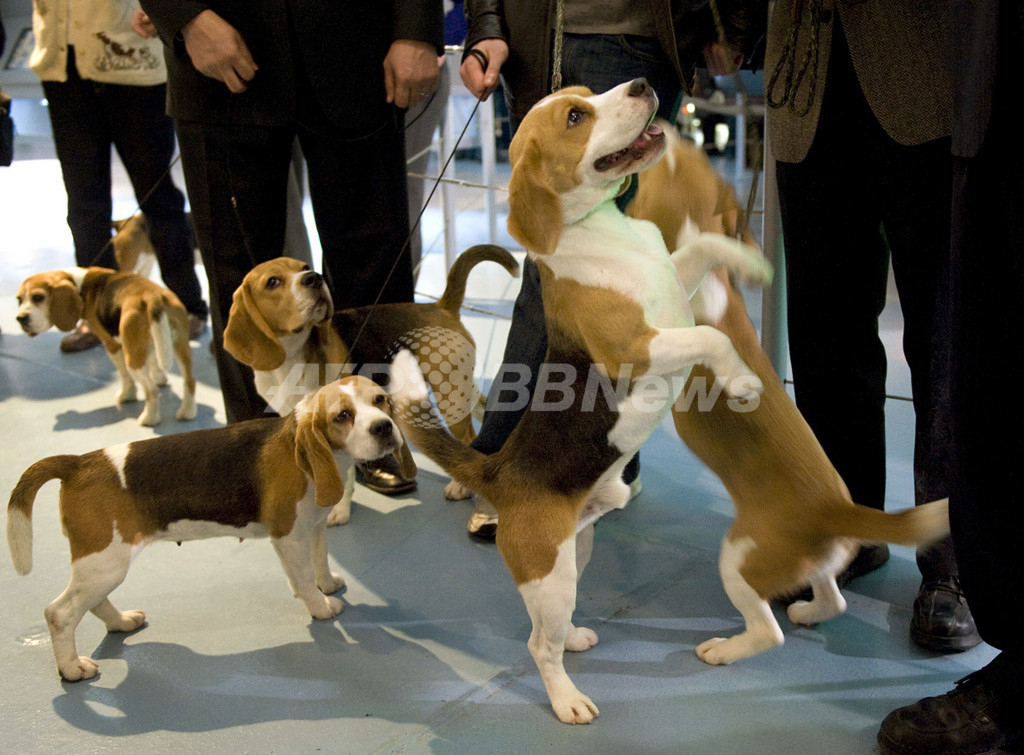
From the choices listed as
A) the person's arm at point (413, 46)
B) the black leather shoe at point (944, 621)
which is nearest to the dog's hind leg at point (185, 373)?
the person's arm at point (413, 46)

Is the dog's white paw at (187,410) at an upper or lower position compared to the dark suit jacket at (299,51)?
lower

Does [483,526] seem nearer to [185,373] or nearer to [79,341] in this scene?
[185,373]

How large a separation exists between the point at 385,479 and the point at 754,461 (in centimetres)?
134

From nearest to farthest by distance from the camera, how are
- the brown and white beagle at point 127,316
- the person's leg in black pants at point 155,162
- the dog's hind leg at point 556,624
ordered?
the dog's hind leg at point 556,624, the brown and white beagle at point 127,316, the person's leg in black pants at point 155,162

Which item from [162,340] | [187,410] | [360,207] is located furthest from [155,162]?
[360,207]

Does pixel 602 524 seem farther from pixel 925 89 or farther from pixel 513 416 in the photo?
pixel 925 89

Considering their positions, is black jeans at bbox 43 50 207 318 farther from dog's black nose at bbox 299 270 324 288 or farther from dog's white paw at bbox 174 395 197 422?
dog's black nose at bbox 299 270 324 288

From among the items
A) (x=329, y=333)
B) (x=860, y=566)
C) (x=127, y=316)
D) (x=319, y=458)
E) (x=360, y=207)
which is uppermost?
(x=360, y=207)

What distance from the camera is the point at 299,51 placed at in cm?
204

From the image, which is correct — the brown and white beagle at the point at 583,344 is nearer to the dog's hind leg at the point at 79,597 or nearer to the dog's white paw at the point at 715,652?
the dog's white paw at the point at 715,652

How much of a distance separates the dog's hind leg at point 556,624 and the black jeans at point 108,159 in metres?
2.72

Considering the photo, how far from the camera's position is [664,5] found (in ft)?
5.61

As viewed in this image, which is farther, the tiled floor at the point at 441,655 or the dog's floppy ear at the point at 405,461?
the dog's floppy ear at the point at 405,461

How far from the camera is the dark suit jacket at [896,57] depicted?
1595 mm
